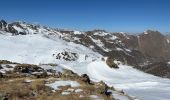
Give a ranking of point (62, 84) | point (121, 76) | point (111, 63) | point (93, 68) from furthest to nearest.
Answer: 1. point (93, 68)
2. point (111, 63)
3. point (121, 76)
4. point (62, 84)

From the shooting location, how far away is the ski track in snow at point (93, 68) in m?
40.4

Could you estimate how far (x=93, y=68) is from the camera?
60.2 m

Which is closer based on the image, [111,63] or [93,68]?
[111,63]

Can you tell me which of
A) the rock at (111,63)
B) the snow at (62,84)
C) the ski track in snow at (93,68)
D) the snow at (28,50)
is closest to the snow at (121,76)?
the ski track in snow at (93,68)

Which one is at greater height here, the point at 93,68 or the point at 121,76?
the point at 93,68

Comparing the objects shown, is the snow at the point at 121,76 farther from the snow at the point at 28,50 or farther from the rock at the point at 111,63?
the snow at the point at 28,50

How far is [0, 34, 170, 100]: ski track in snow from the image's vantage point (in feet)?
132

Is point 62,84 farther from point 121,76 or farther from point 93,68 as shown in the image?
point 93,68

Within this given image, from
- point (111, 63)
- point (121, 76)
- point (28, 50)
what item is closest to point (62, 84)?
point (121, 76)

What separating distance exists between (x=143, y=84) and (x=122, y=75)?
10015 mm

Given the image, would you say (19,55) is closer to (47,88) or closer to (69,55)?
(69,55)

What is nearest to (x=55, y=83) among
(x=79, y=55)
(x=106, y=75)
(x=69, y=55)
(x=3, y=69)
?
(x=3, y=69)

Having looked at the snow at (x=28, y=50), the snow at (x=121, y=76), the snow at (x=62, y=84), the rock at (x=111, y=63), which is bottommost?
the snow at (x=62, y=84)

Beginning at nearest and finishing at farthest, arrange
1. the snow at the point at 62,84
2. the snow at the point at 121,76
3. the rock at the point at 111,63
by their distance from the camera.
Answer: the snow at the point at 62,84, the snow at the point at 121,76, the rock at the point at 111,63
